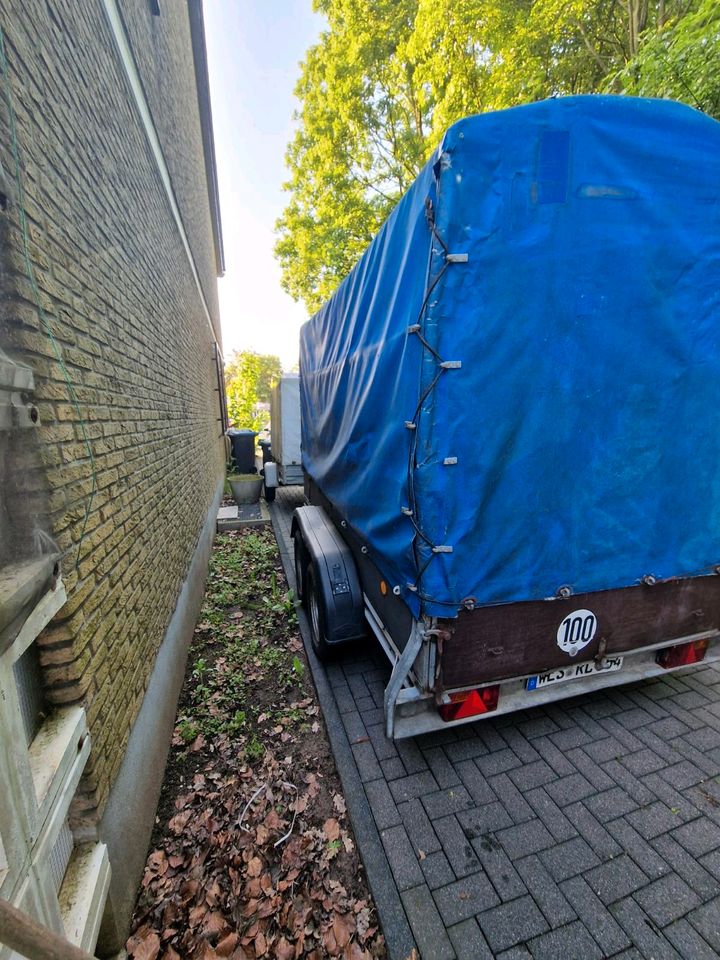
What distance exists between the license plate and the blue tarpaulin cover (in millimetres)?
542

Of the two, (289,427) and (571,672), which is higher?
(289,427)

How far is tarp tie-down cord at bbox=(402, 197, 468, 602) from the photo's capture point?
5.63 ft

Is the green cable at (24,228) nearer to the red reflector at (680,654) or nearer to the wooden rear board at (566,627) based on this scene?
the wooden rear board at (566,627)

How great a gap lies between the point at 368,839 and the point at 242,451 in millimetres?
11417

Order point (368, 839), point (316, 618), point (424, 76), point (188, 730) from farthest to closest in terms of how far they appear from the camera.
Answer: point (424, 76), point (316, 618), point (188, 730), point (368, 839)

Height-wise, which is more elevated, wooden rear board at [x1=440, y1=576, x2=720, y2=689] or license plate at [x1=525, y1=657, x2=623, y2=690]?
wooden rear board at [x1=440, y1=576, x2=720, y2=689]

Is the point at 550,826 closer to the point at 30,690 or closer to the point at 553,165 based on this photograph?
the point at 30,690

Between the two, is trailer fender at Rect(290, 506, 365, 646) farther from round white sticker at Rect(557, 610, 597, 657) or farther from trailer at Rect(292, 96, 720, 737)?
round white sticker at Rect(557, 610, 597, 657)

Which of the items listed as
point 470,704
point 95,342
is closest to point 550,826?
point 470,704

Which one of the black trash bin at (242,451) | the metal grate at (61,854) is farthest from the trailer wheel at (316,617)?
the black trash bin at (242,451)

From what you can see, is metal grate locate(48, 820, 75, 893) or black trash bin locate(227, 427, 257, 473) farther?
Answer: black trash bin locate(227, 427, 257, 473)

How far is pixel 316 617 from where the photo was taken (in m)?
3.48

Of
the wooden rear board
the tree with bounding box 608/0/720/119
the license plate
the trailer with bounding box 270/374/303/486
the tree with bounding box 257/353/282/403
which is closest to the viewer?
the wooden rear board

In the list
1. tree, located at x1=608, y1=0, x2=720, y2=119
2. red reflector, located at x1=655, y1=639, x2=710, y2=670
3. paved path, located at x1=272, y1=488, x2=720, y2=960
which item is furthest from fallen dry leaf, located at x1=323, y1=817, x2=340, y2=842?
tree, located at x1=608, y1=0, x2=720, y2=119
